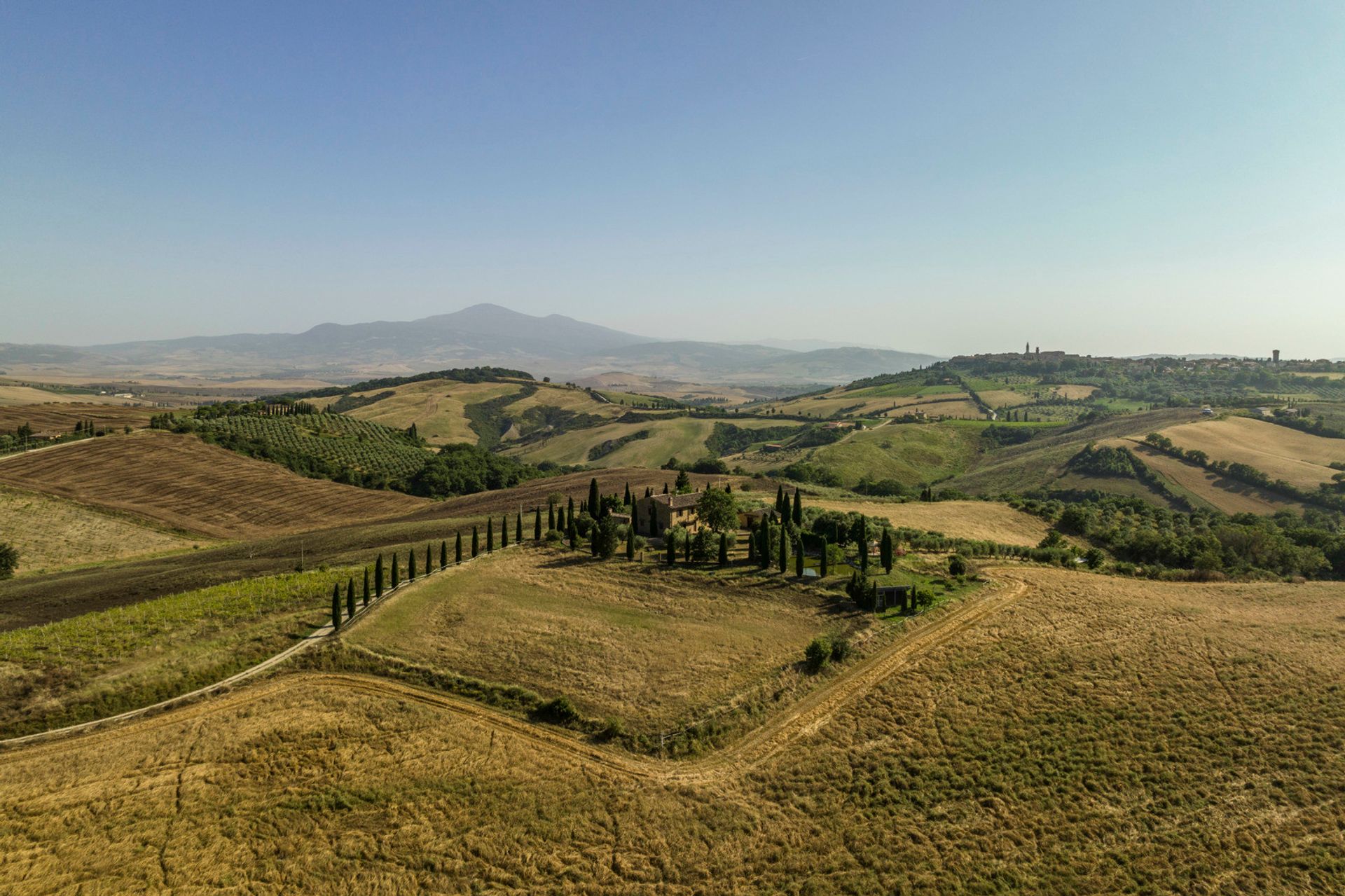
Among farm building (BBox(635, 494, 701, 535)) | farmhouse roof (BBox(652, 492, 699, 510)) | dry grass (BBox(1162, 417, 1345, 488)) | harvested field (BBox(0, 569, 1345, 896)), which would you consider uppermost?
dry grass (BBox(1162, 417, 1345, 488))

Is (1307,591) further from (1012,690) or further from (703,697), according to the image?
(703,697)

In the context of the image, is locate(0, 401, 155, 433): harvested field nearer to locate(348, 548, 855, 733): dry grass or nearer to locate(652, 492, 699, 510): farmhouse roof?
locate(348, 548, 855, 733): dry grass

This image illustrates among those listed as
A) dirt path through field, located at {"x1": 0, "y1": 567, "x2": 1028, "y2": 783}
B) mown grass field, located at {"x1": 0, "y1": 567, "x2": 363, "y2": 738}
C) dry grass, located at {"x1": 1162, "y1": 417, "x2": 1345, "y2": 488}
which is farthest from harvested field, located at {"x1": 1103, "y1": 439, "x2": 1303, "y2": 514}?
mown grass field, located at {"x1": 0, "y1": 567, "x2": 363, "y2": 738}

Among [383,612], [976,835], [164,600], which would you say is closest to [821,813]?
[976,835]

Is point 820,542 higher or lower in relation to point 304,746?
higher

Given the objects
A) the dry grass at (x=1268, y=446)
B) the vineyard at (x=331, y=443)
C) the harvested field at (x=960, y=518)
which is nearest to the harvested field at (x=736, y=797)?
the harvested field at (x=960, y=518)

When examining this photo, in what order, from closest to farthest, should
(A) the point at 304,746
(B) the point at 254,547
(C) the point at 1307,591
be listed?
(A) the point at 304,746
(C) the point at 1307,591
(B) the point at 254,547
